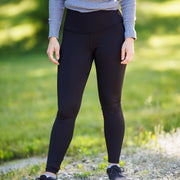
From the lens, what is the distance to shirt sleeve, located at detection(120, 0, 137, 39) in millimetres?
2534

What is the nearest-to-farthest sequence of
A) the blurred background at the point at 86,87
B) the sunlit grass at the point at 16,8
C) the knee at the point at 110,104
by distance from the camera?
the knee at the point at 110,104
the blurred background at the point at 86,87
the sunlit grass at the point at 16,8

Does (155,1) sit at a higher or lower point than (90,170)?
higher

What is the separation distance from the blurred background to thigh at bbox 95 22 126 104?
52.8 inches

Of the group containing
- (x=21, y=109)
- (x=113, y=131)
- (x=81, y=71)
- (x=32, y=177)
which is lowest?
(x=21, y=109)

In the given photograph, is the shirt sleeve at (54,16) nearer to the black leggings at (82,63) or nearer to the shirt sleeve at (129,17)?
the black leggings at (82,63)

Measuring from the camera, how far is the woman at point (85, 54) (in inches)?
96.9

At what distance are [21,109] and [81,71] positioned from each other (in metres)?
4.60

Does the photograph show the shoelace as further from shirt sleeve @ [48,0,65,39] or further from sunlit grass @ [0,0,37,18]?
sunlit grass @ [0,0,37,18]

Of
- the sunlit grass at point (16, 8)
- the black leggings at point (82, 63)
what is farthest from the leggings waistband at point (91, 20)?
the sunlit grass at point (16, 8)

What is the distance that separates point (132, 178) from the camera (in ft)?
9.67

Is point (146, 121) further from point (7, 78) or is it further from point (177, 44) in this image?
point (177, 44)

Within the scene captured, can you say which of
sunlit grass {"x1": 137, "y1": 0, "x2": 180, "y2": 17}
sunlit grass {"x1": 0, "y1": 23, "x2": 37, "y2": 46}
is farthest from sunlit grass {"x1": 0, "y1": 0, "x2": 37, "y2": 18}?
sunlit grass {"x1": 137, "y1": 0, "x2": 180, "y2": 17}

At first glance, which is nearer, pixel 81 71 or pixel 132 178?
pixel 81 71

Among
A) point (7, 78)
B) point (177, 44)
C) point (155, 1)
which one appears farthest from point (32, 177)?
point (155, 1)
